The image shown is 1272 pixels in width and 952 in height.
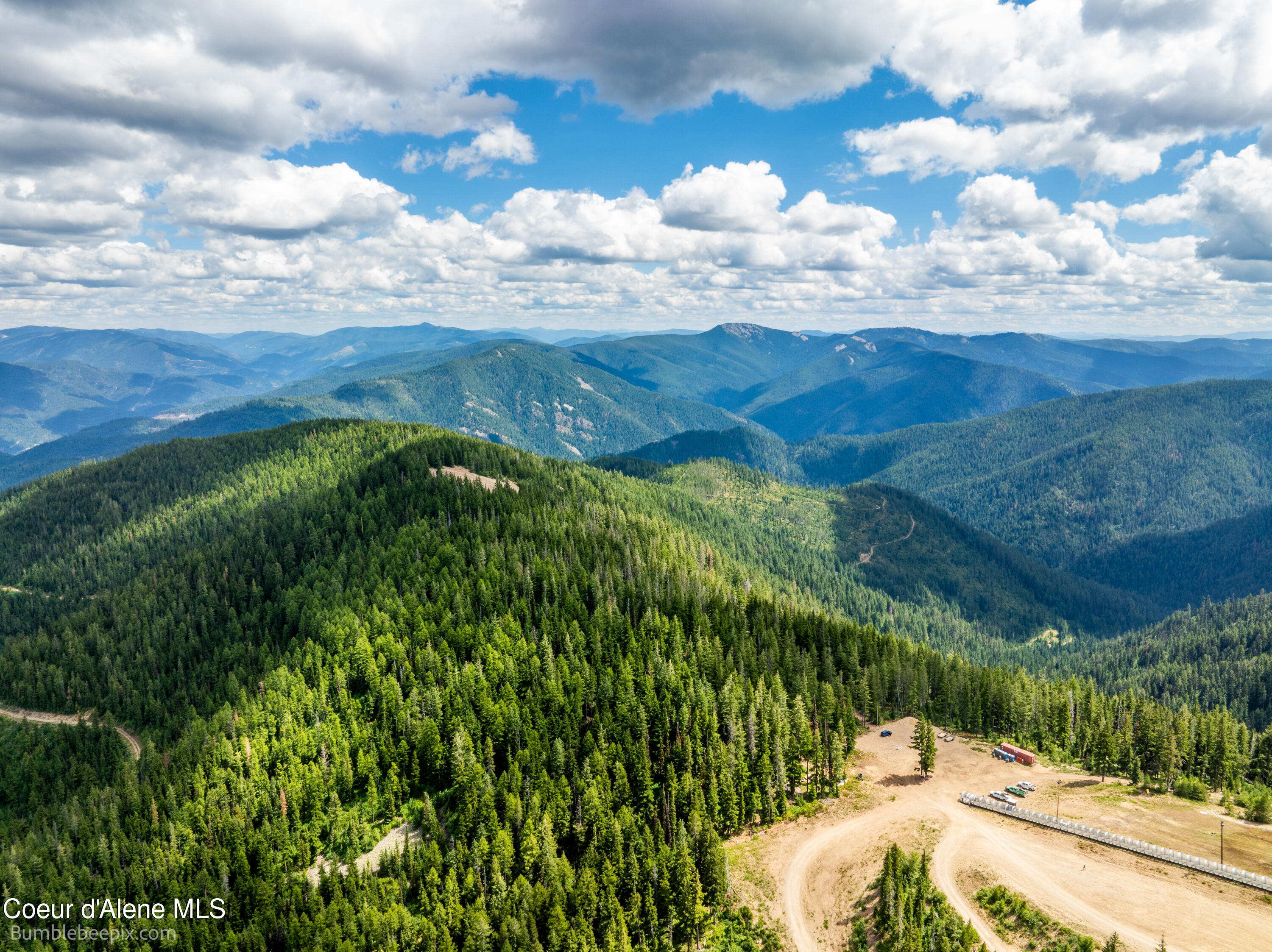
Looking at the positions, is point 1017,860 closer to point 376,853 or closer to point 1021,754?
point 1021,754

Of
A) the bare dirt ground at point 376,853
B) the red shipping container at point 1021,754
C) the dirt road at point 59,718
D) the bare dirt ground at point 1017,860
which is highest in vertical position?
the bare dirt ground at point 1017,860

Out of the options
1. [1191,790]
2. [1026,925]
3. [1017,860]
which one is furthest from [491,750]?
[1191,790]

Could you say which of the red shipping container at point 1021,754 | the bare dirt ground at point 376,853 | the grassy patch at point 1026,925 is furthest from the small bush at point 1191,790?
the bare dirt ground at point 376,853

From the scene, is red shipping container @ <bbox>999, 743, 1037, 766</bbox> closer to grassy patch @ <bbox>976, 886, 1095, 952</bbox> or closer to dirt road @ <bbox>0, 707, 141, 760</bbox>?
grassy patch @ <bbox>976, 886, 1095, 952</bbox>

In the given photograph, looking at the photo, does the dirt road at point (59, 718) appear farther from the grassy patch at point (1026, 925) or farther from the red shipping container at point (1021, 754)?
the red shipping container at point (1021, 754)

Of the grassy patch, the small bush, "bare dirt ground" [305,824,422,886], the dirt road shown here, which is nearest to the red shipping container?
the small bush

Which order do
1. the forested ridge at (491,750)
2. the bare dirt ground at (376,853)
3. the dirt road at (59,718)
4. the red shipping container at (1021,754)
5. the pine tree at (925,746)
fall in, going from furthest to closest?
the dirt road at (59,718), the red shipping container at (1021,754), the pine tree at (925,746), the bare dirt ground at (376,853), the forested ridge at (491,750)
